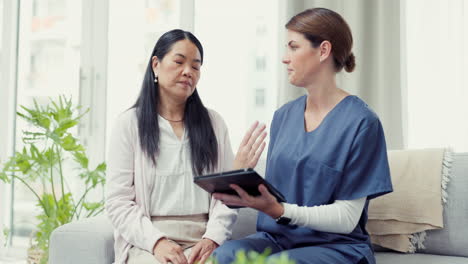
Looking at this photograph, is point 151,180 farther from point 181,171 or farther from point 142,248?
point 142,248

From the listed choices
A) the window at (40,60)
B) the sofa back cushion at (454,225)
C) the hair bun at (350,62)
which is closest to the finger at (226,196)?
the hair bun at (350,62)

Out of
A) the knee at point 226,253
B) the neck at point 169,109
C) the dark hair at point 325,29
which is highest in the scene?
the dark hair at point 325,29

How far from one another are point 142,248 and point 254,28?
172 centimetres

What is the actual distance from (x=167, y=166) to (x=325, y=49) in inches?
24.7

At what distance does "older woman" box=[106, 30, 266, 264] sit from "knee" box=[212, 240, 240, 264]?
0.31ft

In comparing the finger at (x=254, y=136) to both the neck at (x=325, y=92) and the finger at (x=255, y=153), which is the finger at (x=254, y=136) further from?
the neck at (x=325, y=92)

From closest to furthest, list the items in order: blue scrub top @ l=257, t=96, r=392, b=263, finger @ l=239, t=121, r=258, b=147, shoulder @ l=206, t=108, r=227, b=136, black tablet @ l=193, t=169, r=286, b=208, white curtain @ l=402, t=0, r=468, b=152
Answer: black tablet @ l=193, t=169, r=286, b=208 → blue scrub top @ l=257, t=96, r=392, b=263 → finger @ l=239, t=121, r=258, b=147 → shoulder @ l=206, t=108, r=227, b=136 → white curtain @ l=402, t=0, r=468, b=152

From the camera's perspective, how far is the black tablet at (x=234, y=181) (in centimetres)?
127

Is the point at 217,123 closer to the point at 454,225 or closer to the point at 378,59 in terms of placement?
the point at 454,225

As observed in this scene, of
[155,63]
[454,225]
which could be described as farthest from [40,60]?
[454,225]

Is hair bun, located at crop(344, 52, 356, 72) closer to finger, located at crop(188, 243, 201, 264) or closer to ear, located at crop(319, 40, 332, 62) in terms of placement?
ear, located at crop(319, 40, 332, 62)

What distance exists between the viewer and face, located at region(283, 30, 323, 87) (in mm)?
1586

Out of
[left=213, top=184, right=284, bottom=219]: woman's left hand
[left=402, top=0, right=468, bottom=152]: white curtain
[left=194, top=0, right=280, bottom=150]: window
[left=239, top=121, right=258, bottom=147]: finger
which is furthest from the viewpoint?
[left=194, top=0, right=280, bottom=150]: window

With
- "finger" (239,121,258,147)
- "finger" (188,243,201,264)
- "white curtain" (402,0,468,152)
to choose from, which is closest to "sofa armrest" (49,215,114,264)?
"finger" (188,243,201,264)
